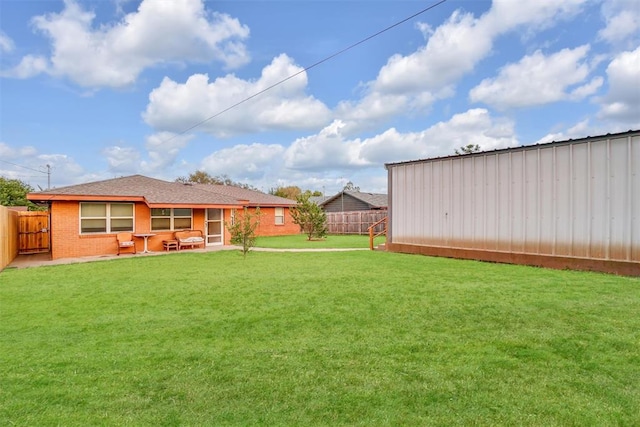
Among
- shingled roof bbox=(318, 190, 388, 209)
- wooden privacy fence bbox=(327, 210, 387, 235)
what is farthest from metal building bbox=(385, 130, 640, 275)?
shingled roof bbox=(318, 190, 388, 209)

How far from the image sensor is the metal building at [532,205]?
9000 mm

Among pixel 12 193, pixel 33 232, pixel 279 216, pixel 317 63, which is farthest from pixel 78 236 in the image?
pixel 12 193

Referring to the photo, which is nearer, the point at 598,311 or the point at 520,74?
the point at 598,311

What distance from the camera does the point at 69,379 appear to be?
3.60m

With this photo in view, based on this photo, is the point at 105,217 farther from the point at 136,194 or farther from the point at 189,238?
the point at 189,238

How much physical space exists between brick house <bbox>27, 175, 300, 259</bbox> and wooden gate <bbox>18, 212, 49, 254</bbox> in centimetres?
403

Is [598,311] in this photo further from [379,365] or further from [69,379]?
[69,379]

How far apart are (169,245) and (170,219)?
1361 millimetres

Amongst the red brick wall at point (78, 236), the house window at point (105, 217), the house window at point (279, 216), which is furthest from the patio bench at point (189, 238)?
the house window at point (279, 216)

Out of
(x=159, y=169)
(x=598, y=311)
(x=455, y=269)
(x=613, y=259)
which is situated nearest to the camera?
(x=598, y=311)

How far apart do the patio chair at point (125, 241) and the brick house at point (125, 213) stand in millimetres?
260

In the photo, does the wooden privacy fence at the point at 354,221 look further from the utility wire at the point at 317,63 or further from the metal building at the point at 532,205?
the utility wire at the point at 317,63

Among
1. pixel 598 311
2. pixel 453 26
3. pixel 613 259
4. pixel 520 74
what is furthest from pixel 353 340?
pixel 520 74

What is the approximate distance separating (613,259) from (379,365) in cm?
833
